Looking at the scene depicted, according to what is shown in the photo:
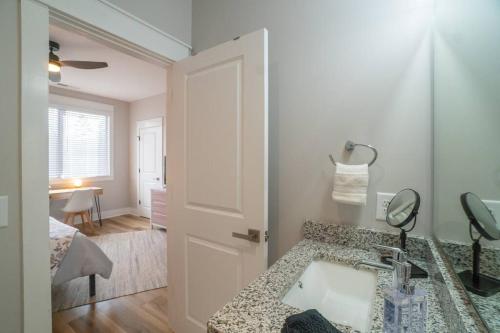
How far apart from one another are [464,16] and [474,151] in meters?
0.50

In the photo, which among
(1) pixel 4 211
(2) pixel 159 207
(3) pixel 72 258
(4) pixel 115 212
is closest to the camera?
(1) pixel 4 211

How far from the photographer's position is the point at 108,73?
335cm

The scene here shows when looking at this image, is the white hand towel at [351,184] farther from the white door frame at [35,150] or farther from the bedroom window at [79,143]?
the bedroom window at [79,143]

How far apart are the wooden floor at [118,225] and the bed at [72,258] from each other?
199cm

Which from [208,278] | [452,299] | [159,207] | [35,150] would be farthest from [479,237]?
[159,207]

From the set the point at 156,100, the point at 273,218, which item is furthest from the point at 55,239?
the point at 156,100

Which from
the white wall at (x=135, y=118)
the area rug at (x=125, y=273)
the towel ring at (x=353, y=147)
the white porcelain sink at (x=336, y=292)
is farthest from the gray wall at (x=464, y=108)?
the white wall at (x=135, y=118)

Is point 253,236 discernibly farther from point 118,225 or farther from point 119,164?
point 119,164

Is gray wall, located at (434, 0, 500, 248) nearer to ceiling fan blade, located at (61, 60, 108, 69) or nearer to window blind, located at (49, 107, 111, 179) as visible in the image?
ceiling fan blade, located at (61, 60, 108, 69)

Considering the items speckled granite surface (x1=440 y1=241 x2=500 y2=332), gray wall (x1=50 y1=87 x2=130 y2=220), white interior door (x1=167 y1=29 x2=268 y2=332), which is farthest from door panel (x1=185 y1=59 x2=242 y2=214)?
gray wall (x1=50 y1=87 x2=130 y2=220)

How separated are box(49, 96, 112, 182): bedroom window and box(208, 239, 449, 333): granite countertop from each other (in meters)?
4.62

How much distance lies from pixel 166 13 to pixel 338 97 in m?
1.24

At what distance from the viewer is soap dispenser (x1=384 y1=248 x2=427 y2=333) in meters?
0.52

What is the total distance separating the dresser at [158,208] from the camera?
3945 mm
